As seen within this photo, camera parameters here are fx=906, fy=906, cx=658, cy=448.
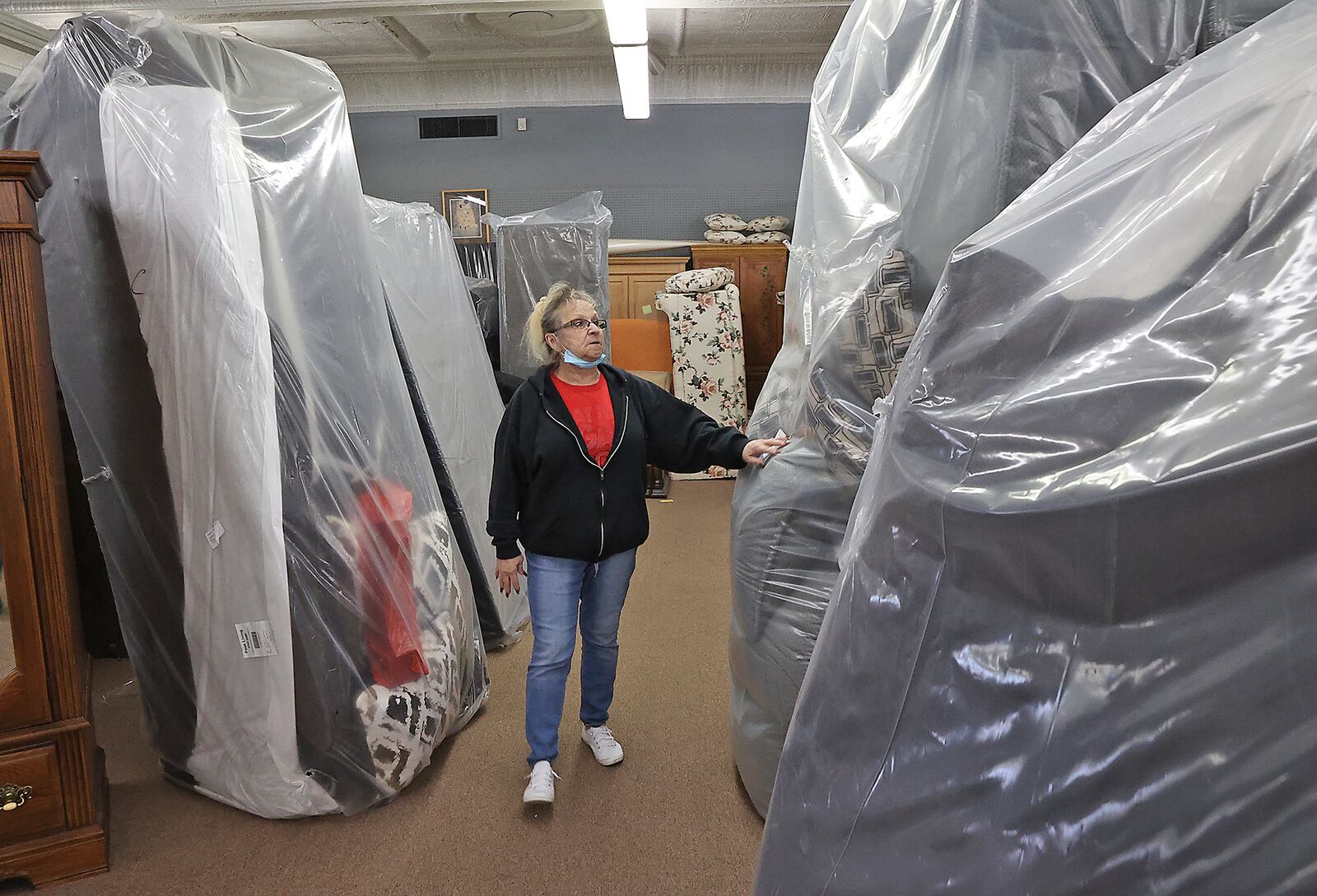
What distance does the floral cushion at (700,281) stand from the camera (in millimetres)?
6332

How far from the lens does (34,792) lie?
174cm

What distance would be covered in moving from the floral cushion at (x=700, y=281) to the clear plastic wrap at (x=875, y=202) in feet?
14.1

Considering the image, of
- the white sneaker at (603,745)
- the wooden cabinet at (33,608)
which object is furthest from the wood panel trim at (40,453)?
the white sneaker at (603,745)

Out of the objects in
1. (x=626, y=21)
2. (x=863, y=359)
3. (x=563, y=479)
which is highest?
(x=626, y=21)

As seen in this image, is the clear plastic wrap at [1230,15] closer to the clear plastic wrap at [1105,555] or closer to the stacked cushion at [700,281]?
the clear plastic wrap at [1105,555]

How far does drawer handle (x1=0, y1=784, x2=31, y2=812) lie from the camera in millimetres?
1705

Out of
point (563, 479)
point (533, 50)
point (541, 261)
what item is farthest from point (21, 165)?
point (533, 50)

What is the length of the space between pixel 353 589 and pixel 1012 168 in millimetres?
1574

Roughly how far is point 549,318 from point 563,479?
0.38 metres

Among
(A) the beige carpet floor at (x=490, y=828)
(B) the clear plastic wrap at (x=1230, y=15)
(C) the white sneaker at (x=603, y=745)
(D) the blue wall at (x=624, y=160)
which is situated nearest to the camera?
(B) the clear plastic wrap at (x=1230, y=15)

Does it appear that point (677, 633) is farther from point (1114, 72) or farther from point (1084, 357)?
point (1084, 357)

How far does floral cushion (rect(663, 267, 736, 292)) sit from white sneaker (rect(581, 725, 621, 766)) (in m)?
4.43

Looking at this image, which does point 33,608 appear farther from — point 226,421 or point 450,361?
point 450,361

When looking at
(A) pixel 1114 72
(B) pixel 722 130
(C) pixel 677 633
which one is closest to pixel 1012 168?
(A) pixel 1114 72
